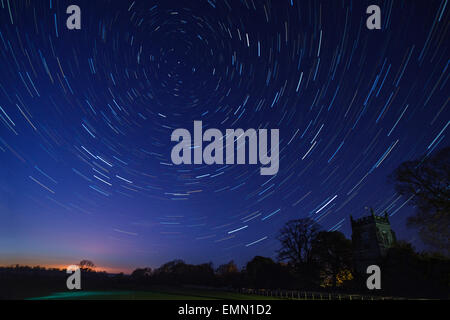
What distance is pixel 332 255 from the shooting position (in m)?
48.2

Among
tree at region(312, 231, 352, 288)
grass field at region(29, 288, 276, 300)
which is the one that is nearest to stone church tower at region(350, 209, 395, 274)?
tree at region(312, 231, 352, 288)

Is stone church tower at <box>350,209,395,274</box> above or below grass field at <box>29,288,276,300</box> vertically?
above

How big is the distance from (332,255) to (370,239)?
40.6ft

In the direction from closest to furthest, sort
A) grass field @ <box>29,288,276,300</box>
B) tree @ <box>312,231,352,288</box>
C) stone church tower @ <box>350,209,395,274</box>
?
grass field @ <box>29,288,276,300</box> < tree @ <box>312,231,352,288</box> < stone church tower @ <box>350,209,395,274</box>

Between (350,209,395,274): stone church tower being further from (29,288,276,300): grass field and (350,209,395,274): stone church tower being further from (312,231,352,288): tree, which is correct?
(29,288,276,300): grass field

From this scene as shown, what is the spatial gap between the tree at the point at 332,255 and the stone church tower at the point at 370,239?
5220mm

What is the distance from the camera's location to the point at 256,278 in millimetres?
49656

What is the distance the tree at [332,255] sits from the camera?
46469mm

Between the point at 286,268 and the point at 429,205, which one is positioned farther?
the point at 286,268

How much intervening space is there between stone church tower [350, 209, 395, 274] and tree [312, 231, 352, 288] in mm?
5220

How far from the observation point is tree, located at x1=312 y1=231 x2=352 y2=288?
1829 inches
